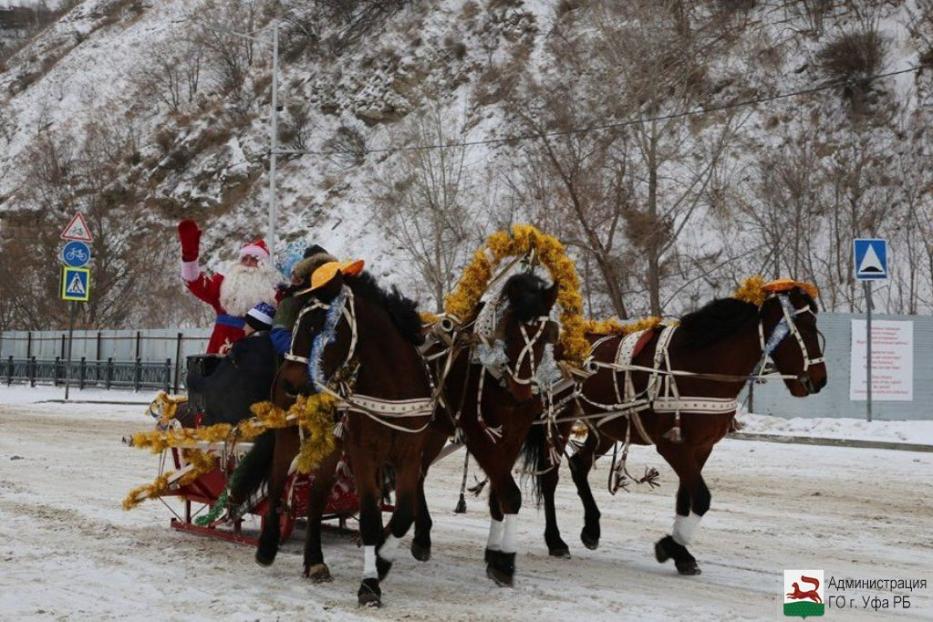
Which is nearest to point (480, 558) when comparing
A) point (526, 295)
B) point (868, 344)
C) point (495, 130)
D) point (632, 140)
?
point (526, 295)

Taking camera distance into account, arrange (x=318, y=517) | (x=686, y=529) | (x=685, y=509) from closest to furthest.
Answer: (x=318, y=517)
(x=686, y=529)
(x=685, y=509)

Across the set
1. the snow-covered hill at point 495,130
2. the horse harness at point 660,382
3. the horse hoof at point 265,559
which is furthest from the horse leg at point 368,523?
the snow-covered hill at point 495,130

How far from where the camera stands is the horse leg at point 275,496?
720 cm

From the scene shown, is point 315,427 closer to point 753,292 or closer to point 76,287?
point 753,292

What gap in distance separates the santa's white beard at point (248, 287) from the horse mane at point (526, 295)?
A: 208cm

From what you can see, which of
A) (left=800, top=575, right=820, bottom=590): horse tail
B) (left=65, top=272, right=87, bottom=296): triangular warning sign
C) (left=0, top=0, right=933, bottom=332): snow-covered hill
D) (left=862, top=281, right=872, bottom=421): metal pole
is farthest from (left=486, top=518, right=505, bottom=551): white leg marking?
(left=65, top=272, right=87, bottom=296): triangular warning sign

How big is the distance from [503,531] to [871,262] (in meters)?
11.9

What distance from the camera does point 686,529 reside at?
7.46 metres

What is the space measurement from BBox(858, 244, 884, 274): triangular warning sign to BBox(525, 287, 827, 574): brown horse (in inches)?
384

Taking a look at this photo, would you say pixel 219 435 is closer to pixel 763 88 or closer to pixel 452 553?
pixel 452 553

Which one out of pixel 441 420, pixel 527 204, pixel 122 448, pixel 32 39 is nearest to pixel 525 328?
pixel 441 420

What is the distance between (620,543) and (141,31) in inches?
2997

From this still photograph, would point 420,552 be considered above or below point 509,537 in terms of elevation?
below

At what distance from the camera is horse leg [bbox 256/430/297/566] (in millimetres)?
7199
